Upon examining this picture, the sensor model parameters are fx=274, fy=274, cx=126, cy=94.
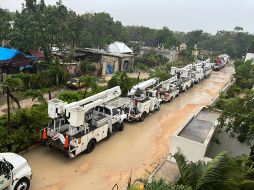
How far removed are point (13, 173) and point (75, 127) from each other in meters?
4.17

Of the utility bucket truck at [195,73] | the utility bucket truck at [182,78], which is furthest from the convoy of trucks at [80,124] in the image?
the utility bucket truck at [195,73]

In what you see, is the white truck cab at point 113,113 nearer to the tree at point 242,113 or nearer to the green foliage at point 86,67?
the tree at point 242,113

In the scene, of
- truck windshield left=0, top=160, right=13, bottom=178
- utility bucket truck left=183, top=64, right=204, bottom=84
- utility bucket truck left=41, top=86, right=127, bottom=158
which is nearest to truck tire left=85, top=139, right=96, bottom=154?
utility bucket truck left=41, top=86, right=127, bottom=158

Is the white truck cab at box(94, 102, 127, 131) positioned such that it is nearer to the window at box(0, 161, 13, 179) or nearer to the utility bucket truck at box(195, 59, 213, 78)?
the window at box(0, 161, 13, 179)

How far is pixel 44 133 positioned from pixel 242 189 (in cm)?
956

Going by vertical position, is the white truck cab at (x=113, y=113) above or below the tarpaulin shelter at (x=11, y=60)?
below

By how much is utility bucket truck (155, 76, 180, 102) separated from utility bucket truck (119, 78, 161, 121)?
2.76 meters

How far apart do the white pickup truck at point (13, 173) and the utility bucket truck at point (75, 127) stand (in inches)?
111

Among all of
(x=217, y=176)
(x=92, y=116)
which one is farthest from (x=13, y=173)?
(x=217, y=176)

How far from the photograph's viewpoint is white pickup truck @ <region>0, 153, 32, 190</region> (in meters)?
9.61

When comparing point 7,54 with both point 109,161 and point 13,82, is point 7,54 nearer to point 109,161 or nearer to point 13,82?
point 13,82

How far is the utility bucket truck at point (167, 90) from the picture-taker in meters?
26.3

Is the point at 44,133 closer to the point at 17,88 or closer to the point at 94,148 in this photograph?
the point at 94,148

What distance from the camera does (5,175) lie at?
9.59 meters
